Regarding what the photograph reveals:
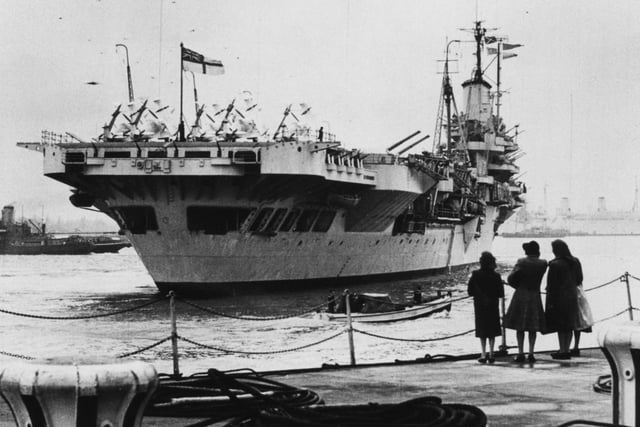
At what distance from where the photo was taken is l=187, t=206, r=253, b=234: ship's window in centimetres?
2843

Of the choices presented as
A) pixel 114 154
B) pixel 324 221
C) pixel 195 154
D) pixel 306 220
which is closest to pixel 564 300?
pixel 195 154

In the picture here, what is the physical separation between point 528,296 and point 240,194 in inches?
785

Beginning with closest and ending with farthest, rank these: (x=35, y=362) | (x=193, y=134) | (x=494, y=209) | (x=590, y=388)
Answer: (x=35, y=362) → (x=590, y=388) → (x=193, y=134) → (x=494, y=209)

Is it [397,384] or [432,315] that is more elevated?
[397,384]

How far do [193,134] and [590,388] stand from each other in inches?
1035

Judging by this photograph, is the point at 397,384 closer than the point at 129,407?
No

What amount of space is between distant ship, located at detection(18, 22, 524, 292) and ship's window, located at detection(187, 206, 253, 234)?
3cm

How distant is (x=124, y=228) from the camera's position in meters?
30.8

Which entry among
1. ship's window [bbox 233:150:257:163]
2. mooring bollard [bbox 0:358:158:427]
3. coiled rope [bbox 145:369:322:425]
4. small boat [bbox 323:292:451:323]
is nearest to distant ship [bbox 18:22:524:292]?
ship's window [bbox 233:150:257:163]

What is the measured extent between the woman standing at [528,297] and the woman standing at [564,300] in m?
0.22

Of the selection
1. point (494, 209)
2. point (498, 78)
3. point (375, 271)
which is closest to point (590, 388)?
point (375, 271)

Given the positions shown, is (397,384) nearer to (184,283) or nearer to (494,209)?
(184,283)

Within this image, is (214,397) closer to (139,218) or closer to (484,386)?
(484,386)

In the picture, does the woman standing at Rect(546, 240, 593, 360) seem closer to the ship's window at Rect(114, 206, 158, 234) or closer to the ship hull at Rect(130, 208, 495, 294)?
the ship hull at Rect(130, 208, 495, 294)
